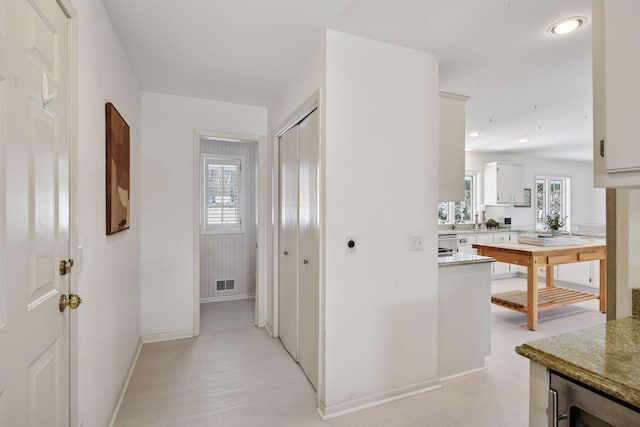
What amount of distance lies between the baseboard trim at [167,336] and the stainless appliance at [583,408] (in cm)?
318

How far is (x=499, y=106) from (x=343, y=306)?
123 inches

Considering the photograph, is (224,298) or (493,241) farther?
(493,241)

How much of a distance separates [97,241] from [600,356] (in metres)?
2.21

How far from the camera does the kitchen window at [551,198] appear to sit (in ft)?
23.1

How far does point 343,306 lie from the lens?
2.04 metres

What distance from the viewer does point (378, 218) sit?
2.15 meters

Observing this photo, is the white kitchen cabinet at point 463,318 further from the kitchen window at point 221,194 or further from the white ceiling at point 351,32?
the kitchen window at point 221,194

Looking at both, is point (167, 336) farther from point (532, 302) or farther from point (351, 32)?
point (532, 302)

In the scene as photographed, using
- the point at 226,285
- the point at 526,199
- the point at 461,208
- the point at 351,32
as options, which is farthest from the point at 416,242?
the point at 526,199

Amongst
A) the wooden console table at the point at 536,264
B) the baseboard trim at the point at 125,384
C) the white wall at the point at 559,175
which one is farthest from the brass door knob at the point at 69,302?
the white wall at the point at 559,175


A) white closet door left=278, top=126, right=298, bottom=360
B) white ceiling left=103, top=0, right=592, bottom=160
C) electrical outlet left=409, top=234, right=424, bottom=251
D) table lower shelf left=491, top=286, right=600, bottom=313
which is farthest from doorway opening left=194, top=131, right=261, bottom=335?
table lower shelf left=491, top=286, right=600, bottom=313

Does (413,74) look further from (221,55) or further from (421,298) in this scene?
(421,298)

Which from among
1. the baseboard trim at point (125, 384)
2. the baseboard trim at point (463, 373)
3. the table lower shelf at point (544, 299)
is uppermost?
the table lower shelf at point (544, 299)

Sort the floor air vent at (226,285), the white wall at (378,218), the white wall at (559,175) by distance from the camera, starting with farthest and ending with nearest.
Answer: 1. the white wall at (559,175)
2. the floor air vent at (226,285)
3. the white wall at (378,218)
